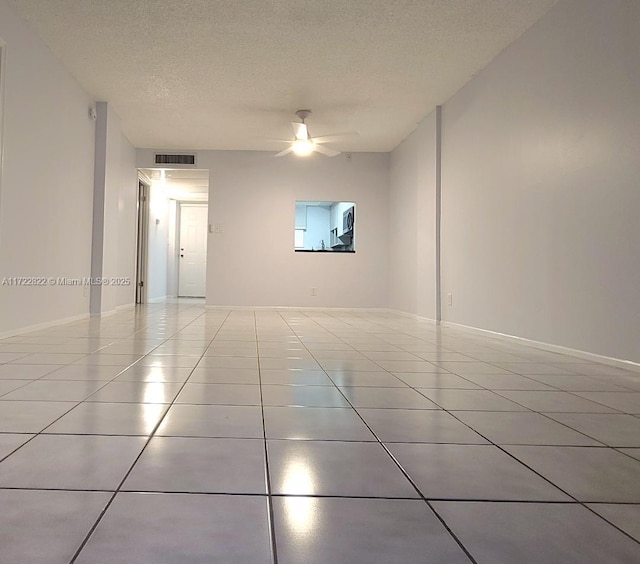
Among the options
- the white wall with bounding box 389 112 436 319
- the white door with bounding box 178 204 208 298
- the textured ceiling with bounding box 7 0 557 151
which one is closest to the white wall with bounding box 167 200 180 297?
the white door with bounding box 178 204 208 298

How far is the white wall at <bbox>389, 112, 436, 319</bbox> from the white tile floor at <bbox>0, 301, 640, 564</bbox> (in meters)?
3.65

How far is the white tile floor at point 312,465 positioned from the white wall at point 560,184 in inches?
29.1

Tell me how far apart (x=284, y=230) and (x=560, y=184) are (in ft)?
16.6

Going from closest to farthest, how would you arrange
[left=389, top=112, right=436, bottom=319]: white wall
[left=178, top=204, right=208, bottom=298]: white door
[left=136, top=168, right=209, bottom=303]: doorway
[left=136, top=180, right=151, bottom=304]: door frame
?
[left=389, top=112, right=436, bottom=319]: white wall < [left=136, top=180, right=151, bottom=304]: door frame < [left=136, top=168, right=209, bottom=303]: doorway < [left=178, top=204, right=208, bottom=298]: white door

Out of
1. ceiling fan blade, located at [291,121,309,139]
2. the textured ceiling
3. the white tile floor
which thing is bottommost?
the white tile floor

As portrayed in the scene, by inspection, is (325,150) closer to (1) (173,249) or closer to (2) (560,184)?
(2) (560,184)

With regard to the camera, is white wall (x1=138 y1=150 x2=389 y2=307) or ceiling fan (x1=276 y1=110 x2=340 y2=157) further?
white wall (x1=138 y1=150 x2=389 y2=307)

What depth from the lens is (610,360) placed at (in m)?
2.81

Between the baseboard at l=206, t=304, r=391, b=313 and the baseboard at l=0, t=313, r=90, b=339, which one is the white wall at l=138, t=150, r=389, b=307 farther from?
the baseboard at l=0, t=313, r=90, b=339

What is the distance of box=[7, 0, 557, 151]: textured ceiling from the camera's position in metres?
3.66

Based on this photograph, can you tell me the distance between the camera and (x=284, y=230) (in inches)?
311

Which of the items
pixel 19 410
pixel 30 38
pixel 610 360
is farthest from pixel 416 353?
pixel 30 38

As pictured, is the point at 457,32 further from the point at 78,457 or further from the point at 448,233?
the point at 78,457

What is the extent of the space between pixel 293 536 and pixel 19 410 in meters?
1.17
